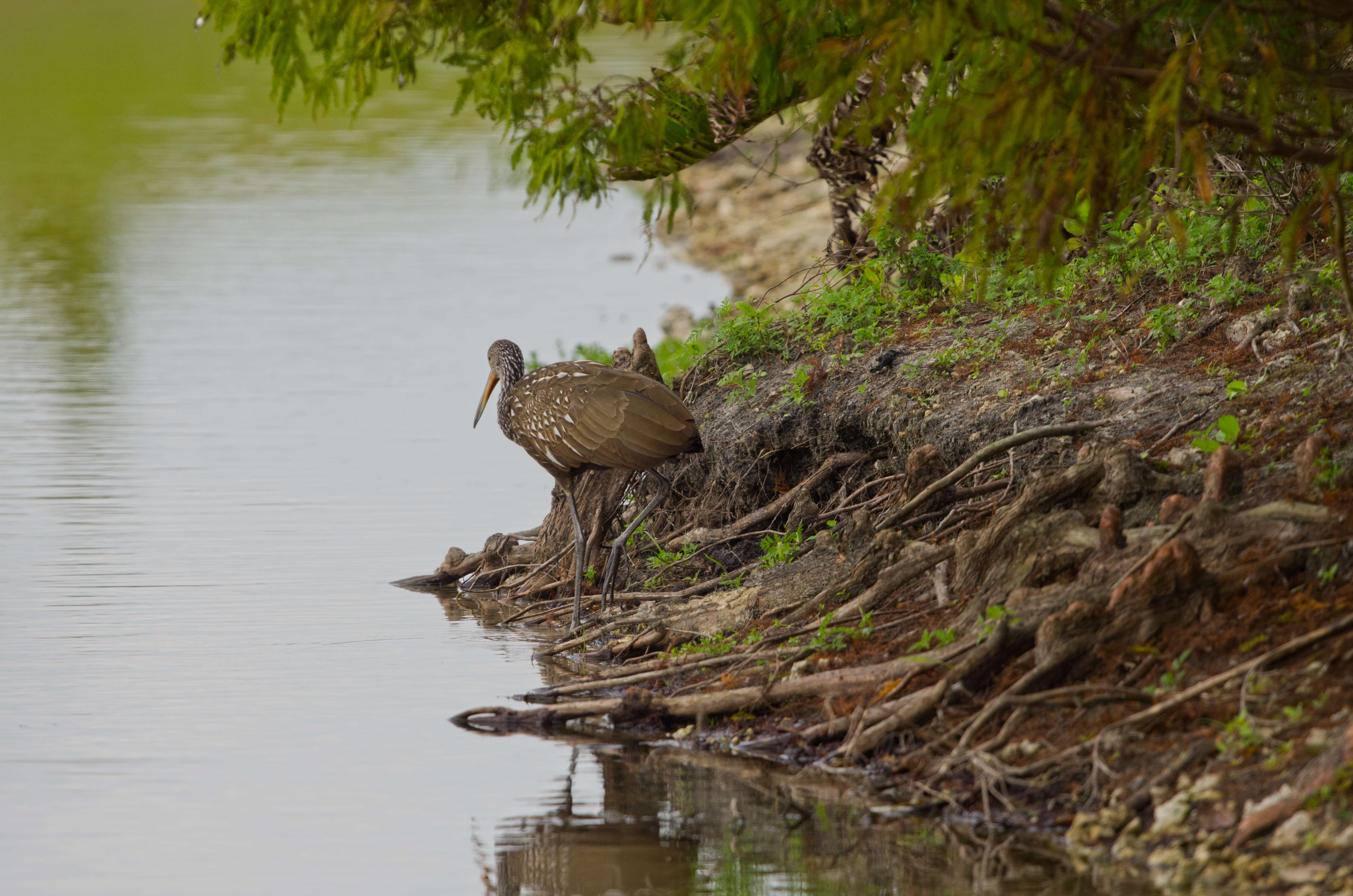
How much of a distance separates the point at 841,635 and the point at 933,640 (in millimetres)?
508

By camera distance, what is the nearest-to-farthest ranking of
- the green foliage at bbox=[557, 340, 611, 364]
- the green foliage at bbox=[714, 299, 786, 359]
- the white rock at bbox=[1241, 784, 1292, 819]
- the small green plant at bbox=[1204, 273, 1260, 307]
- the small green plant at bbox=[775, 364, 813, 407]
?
the white rock at bbox=[1241, 784, 1292, 819] < the small green plant at bbox=[1204, 273, 1260, 307] < the small green plant at bbox=[775, 364, 813, 407] < the green foliage at bbox=[714, 299, 786, 359] < the green foliage at bbox=[557, 340, 611, 364]

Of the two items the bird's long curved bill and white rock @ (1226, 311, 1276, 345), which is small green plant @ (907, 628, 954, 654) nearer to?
white rock @ (1226, 311, 1276, 345)

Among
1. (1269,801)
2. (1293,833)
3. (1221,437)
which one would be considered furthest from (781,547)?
(1293,833)

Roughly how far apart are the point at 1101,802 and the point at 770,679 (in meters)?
1.80

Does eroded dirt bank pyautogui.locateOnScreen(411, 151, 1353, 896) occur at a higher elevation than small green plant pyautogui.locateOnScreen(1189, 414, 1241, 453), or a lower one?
lower

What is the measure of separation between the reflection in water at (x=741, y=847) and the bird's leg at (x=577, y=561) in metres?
2.43

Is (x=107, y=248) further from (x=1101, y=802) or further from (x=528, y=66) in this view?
(x=1101, y=802)

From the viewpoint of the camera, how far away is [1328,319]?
7898 millimetres

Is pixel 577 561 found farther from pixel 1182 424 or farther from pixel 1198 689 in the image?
pixel 1198 689

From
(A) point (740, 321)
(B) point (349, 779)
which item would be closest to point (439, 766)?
(B) point (349, 779)

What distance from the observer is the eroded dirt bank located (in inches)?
230

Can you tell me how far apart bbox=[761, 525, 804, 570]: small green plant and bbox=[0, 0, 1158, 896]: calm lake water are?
146 centimetres

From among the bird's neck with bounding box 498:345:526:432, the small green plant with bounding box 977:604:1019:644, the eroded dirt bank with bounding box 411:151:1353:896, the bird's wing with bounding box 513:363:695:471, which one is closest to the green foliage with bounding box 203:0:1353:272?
the eroded dirt bank with bounding box 411:151:1353:896

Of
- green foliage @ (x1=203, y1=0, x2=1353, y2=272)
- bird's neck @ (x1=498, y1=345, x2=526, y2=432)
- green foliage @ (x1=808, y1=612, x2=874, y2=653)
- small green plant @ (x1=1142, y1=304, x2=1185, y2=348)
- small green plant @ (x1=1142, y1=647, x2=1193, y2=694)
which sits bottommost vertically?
bird's neck @ (x1=498, y1=345, x2=526, y2=432)
